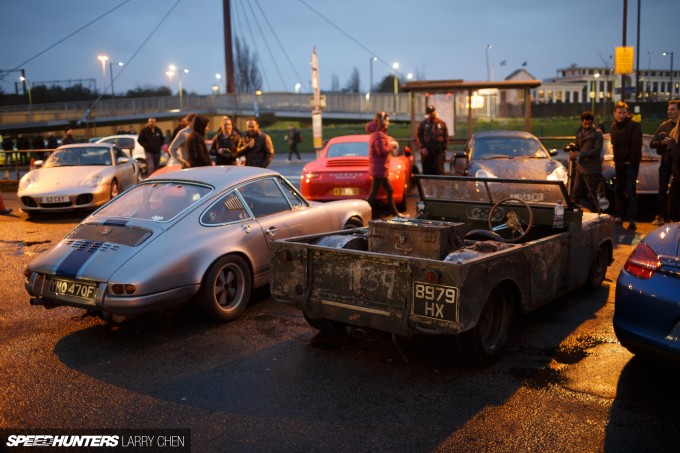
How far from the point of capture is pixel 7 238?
1074 centimetres


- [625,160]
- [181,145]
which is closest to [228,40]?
[181,145]

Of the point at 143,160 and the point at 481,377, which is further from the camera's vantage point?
the point at 143,160

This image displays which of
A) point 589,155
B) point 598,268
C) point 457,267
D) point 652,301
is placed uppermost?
point 589,155

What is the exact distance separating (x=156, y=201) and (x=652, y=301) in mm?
4469

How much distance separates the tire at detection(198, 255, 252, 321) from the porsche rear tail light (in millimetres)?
3380

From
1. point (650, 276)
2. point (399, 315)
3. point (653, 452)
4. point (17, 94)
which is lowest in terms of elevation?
point (653, 452)

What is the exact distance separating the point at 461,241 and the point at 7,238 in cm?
826

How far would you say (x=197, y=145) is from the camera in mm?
10805

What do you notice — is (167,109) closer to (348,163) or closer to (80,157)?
(80,157)

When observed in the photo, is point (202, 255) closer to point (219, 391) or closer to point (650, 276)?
point (219, 391)

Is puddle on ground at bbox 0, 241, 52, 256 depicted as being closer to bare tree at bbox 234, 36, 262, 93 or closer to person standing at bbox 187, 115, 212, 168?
person standing at bbox 187, 115, 212, 168

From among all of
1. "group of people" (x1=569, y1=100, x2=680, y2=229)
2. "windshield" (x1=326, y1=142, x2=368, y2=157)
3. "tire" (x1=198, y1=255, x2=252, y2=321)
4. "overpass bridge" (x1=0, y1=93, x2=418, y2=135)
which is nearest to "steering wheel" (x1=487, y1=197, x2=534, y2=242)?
"tire" (x1=198, y1=255, x2=252, y2=321)

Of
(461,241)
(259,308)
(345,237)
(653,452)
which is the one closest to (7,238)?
(259,308)
